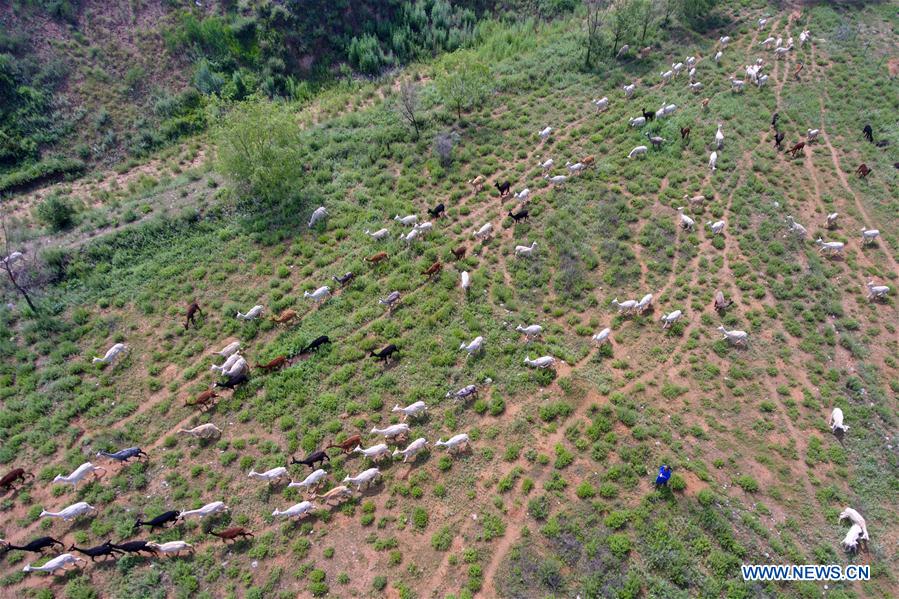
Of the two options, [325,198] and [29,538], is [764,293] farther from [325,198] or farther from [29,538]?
[29,538]

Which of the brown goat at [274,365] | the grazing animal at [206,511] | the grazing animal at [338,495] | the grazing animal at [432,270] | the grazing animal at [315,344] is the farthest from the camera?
the grazing animal at [432,270]

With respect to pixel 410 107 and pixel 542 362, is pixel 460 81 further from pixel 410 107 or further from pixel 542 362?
pixel 542 362

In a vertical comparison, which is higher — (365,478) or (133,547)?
(133,547)

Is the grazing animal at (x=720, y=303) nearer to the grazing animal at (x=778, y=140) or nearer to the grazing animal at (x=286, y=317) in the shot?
the grazing animal at (x=778, y=140)

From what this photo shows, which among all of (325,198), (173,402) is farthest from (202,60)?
(173,402)

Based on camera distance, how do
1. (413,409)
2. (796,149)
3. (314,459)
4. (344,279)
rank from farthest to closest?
1. (796,149)
2. (344,279)
3. (413,409)
4. (314,459)

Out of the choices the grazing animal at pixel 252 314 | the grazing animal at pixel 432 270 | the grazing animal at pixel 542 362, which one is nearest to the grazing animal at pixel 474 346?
the grazing animal at pixel 542 362

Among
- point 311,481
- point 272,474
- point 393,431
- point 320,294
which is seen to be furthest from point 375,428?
point 320,294

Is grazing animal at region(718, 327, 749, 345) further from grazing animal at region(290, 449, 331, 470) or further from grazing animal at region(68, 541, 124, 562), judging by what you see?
grazing animal at region(68, 541, 124, 562)

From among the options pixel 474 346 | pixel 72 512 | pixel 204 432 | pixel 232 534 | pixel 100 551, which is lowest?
pixel 232 534
